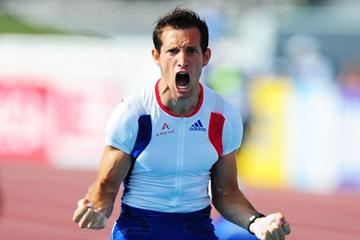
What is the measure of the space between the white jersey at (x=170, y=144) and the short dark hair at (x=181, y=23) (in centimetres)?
24

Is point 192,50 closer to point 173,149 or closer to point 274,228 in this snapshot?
point 173,149

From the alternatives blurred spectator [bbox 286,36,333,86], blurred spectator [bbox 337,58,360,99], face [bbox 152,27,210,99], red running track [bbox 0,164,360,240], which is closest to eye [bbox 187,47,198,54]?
face [bbox 152,27,210,99]

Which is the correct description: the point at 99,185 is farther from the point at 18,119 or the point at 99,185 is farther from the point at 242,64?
the point at 18,119

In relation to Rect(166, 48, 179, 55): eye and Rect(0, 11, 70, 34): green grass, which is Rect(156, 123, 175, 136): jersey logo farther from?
Rect(0, 11, 70, 34): green grass

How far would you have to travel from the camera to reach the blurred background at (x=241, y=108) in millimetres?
13883

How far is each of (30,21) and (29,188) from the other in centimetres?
1141

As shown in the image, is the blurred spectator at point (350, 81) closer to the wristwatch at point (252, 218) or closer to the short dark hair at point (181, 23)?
the wristwatch at point (252, 218)

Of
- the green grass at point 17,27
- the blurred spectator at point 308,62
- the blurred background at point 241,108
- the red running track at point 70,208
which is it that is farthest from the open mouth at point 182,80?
the green grass at point 17,27

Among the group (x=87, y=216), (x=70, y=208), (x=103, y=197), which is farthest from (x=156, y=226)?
(x=70, y=208)

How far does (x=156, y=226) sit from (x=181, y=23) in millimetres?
903

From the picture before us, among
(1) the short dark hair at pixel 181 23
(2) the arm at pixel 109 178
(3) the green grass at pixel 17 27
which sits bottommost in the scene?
(2) the arm at pixel 109 178

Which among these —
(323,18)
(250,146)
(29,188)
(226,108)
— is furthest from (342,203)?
(226,108)

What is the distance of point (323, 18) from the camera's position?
2095 centimetres

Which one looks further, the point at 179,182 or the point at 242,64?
the point at 242,64
